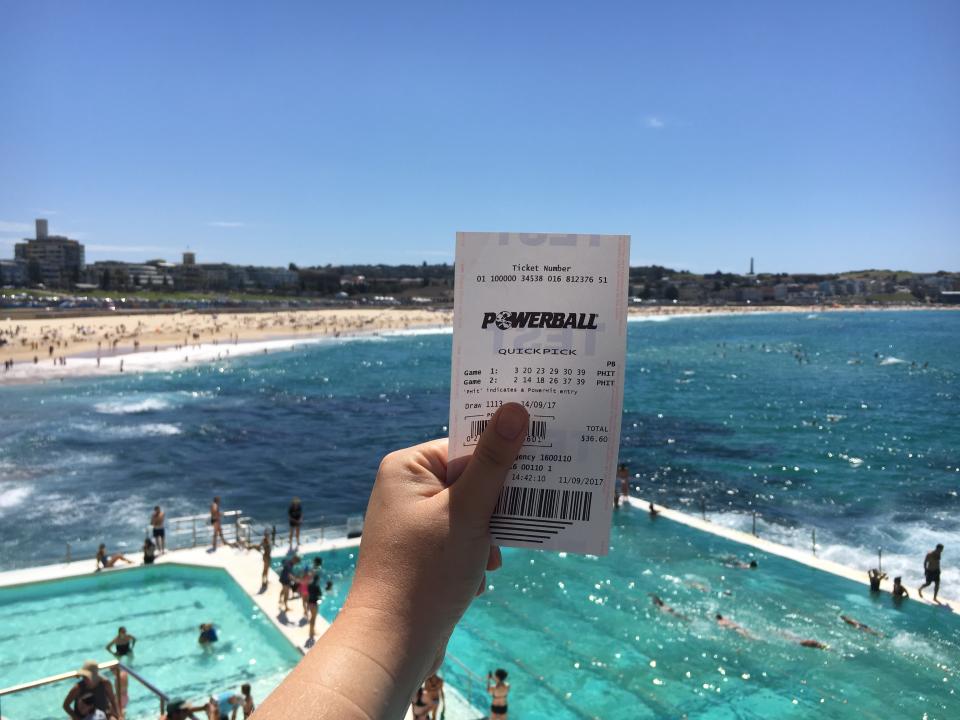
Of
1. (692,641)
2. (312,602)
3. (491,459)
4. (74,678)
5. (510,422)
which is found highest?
(510,422)

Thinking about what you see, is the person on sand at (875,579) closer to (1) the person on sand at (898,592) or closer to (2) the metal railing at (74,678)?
(1) the person on sand at (898,592)

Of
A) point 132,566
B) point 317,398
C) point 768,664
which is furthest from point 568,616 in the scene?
point 317,398

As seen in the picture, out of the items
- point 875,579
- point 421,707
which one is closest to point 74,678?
point 421,707

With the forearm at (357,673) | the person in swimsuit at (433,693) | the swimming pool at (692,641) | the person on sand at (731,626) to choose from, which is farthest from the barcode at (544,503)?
the person on sand at (731,626)

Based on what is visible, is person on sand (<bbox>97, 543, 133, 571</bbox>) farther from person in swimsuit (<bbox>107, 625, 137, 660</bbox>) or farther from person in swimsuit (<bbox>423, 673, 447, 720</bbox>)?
person in swimsuit (<bbox>423, 673, 447, 720</bbox>)

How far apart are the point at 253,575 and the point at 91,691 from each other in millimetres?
8707

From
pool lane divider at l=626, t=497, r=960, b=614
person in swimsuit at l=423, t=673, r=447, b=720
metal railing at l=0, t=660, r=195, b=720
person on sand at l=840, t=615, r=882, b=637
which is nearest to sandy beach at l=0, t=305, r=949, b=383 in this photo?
pool lane divider at l=626, t=497, r=960, b=614

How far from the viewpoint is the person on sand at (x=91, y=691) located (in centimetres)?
807

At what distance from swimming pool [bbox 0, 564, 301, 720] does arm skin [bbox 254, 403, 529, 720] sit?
11396mm

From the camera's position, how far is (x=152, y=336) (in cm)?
8950

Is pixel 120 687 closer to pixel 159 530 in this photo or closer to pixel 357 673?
pixel 159 530

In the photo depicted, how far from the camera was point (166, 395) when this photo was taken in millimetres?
51812

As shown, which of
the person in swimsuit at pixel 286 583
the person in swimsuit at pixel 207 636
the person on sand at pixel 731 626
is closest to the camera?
the person in swimsuit at pixel 207 636

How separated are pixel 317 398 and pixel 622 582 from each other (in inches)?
1534
